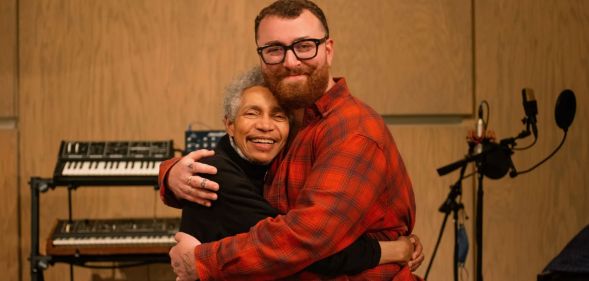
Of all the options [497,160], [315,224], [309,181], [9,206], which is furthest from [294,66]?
[9,206]

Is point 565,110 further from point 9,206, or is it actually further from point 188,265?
point 9,206

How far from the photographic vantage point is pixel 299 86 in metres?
2.20

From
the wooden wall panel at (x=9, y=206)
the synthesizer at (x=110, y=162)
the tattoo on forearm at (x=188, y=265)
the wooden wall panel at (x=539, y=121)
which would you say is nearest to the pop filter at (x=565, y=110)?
the wooden wall panel at (x=539, y=121)

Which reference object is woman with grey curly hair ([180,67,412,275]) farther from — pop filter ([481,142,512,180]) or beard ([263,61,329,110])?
pop filter ([481,142,512,180])

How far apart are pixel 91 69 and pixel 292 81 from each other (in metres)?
2.72

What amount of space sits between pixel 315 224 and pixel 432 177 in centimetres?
298

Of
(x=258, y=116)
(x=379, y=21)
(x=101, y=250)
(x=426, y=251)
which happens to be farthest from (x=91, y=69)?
(x=258, y=116)

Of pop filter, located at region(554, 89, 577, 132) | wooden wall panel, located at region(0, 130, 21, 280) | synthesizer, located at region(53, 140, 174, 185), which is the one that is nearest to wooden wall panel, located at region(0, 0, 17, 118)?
wooden wall panel, located at region(0, 130, 21, 280)

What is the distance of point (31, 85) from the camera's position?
182 inches

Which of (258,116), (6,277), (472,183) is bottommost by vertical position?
(6,277)

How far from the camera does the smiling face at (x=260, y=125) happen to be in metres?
2.25

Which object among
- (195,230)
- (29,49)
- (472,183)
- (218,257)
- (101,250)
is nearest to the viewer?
(218,257)

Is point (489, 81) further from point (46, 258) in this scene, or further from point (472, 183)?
point (46, 258)

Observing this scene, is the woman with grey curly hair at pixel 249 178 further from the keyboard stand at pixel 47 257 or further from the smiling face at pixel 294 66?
the keyboard stand at pixel 47 257
